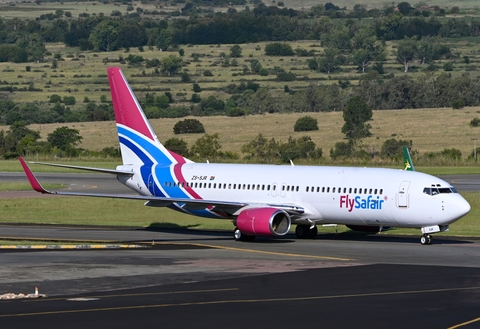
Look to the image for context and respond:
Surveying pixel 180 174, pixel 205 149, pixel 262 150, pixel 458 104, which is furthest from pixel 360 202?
pixel 458 104

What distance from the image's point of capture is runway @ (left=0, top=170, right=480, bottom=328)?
2527cm

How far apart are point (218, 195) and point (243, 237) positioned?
3354 mm

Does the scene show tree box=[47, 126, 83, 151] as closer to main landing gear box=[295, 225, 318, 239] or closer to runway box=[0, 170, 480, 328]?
runway box=[0, 170, 480, 328]

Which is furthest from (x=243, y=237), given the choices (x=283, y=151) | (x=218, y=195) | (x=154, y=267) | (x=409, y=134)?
(x=409, y=134)

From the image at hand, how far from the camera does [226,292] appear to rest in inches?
1181

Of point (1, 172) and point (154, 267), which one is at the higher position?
point (1, 172)

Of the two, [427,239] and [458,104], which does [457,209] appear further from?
[458,104]

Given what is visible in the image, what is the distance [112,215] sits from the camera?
62219 millimetres

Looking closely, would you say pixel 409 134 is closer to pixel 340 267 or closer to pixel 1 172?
pixel 1 172

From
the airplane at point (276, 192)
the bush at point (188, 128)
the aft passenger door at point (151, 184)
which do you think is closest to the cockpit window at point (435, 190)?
the airplane at point (276, 192)

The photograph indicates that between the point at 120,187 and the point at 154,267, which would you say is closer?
the point at 154,267

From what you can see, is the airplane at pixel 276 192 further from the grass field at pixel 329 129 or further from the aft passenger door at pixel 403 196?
the grass field at pixel 329 129

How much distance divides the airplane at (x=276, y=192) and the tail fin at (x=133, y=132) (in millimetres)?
51

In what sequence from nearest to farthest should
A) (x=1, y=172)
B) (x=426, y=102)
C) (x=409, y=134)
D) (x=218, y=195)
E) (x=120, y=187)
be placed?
(x=218, y=195) → (x=120, y=187) → (x=1, y=172) → (x=409, y=134) → (x=426, y=102)
